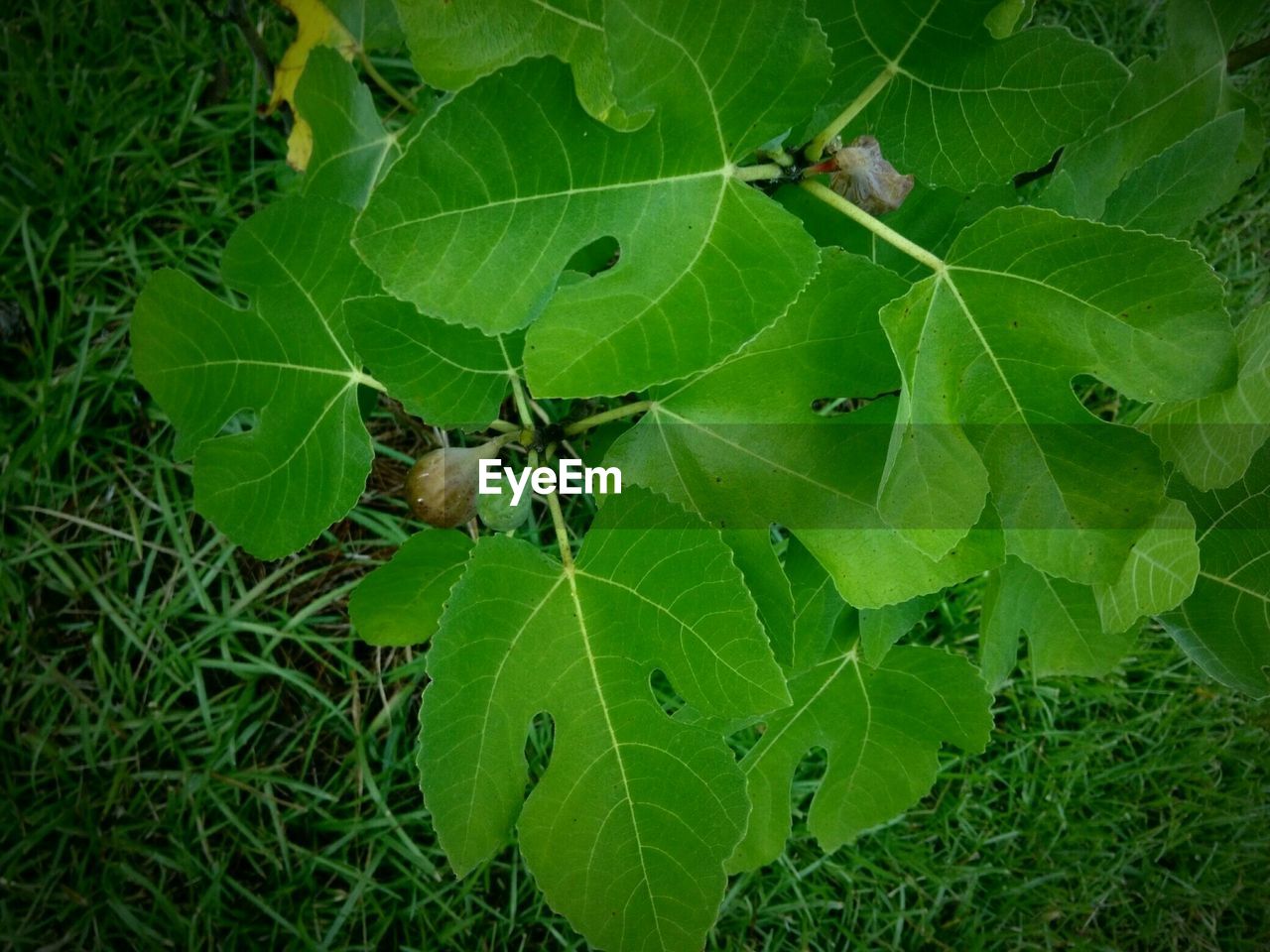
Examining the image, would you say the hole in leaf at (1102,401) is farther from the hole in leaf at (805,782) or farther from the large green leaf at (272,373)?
the large green leaf at (272,373)

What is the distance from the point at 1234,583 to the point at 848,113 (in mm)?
695

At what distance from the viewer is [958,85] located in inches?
31.1

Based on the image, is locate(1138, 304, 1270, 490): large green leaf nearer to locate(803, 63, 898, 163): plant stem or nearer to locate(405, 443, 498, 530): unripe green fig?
locate(803, 63, 898, 163): plant stem

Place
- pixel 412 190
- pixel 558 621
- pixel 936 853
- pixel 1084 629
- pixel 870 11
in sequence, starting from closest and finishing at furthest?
pixel 412 190, pixel 870 11, pixel 558 621, pixel 1084 629, pixel 936 853

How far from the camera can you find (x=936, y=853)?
1.78m

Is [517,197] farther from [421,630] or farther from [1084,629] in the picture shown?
[1084,629]

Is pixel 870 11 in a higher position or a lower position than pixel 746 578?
higher

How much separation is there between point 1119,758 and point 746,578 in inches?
52.8

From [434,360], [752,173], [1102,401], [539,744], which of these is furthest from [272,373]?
[1102,401]

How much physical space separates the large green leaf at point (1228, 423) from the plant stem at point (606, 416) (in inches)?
21.5

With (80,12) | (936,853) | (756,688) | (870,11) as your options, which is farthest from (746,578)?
(80,12)

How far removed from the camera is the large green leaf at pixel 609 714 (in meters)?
0.85

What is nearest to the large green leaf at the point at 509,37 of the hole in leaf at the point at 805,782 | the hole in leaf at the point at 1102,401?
the hole in leaf at the point at 805,782

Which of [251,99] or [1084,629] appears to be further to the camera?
[251,99]
